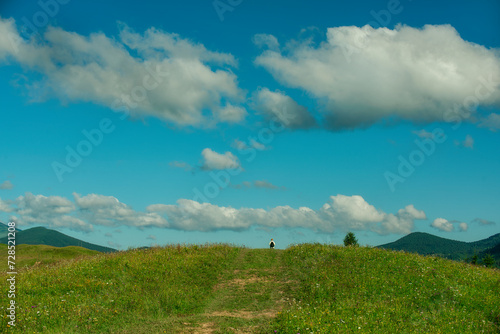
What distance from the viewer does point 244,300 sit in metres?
22.9

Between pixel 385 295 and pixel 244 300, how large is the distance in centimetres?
888

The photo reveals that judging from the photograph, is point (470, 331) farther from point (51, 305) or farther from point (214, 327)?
point (51, 305)

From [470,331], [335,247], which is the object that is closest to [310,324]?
[470,331]

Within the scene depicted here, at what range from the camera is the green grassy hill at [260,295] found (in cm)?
1800

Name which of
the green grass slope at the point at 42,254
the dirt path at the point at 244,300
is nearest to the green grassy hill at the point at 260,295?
the dirt path at the point at 244,300

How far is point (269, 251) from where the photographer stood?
3588 centimetres

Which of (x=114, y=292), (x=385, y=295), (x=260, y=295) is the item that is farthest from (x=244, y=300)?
(x=385, y=295)

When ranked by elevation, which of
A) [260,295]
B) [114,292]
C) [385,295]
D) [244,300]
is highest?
[385,295]

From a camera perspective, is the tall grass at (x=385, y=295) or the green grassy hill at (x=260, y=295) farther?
the green grassy hill at (x=260, y=295)

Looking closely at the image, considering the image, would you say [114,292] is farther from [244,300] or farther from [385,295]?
[385,295]

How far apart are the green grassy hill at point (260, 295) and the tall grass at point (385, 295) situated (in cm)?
7

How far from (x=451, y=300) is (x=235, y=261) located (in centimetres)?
1716

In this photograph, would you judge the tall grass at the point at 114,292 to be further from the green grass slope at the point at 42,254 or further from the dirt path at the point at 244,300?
the green grass slope at the point at 42,254

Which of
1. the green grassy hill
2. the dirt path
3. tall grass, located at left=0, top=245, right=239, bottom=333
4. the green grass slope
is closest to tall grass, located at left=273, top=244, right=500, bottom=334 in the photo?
the green grassy hill
